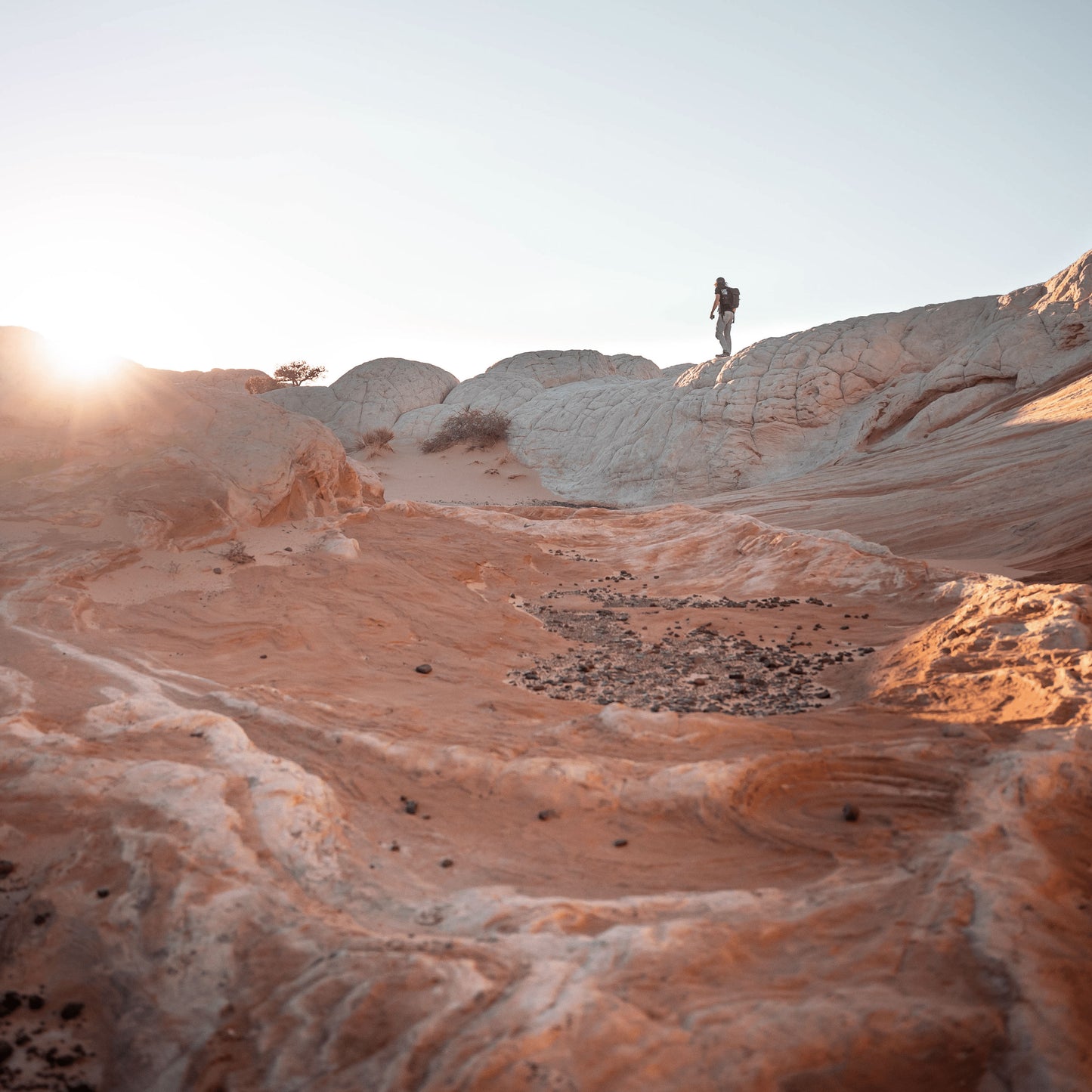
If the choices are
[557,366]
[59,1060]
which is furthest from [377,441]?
[59,1060]

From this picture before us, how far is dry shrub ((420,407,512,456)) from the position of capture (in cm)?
2147

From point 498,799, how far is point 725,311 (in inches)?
719

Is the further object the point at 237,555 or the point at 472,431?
the point at 472,431

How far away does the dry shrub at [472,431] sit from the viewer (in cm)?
2147

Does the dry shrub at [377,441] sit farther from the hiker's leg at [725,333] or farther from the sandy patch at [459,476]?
the hiker's leg at [725,333]

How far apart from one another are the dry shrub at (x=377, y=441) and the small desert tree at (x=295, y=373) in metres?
10.1

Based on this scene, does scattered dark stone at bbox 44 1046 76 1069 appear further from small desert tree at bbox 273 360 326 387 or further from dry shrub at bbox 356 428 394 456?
small desert tree at bbox 273 360 326 387

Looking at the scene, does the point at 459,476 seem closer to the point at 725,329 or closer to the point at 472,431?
the point at 472,431

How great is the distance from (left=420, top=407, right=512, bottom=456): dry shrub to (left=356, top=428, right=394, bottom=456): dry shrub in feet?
3.22

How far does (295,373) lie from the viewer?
3095 centimetres

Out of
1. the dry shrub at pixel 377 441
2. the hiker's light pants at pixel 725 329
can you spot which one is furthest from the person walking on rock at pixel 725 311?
the dry shrub at pixel 377 441

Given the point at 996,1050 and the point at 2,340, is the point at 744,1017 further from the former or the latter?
the point at 2,340

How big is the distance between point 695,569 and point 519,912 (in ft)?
20.7

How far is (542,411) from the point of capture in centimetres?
2138
